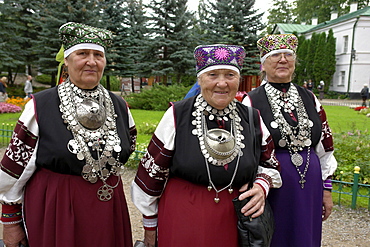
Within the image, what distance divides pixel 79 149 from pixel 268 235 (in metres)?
1.39

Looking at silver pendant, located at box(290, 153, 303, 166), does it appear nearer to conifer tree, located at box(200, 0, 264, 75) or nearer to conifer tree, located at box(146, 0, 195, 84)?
conifer tree, located at box(146, 0, 195, 84)

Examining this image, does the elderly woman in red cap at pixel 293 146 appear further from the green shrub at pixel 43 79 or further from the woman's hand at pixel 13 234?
the green shrub at pixel 43 79

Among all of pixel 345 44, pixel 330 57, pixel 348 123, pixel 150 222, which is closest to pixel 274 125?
pixel 150 222

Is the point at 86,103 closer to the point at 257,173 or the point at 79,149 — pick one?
the point at 79,149

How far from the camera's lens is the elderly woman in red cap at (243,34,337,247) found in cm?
256

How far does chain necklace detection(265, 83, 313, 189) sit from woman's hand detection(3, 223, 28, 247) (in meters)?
2.08

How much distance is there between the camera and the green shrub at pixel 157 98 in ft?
51.8

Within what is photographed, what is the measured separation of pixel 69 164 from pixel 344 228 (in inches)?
157

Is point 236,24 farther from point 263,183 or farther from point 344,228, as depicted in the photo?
point 263,183

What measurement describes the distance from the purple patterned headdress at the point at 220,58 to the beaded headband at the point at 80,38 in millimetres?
728

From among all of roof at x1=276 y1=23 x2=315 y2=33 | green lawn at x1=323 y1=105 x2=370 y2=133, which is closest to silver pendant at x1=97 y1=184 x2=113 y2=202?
green lawn at x1=323 y1=105 x2=370 y2=133

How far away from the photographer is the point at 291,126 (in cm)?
264

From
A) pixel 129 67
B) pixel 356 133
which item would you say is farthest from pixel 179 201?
pixel 129 67

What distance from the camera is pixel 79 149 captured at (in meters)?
2.14
